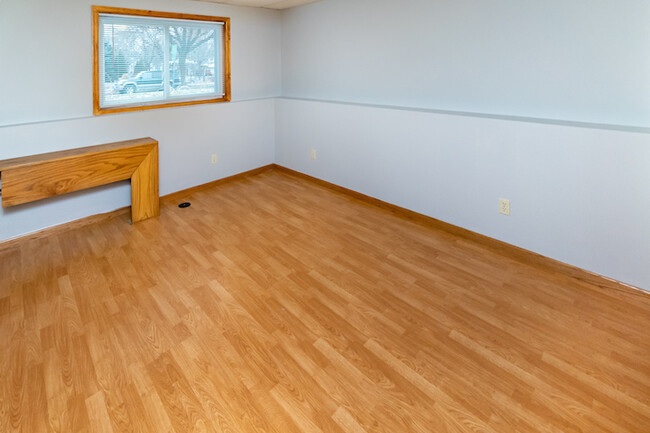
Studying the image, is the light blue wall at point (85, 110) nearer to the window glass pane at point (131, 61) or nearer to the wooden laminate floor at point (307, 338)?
the window glass pane at point (131, 61)

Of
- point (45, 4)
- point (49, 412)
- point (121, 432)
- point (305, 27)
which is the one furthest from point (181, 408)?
point (305, 27)

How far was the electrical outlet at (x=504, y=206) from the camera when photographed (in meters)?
2.86

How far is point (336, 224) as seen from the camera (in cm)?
346

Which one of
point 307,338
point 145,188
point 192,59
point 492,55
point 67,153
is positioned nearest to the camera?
point 307,338

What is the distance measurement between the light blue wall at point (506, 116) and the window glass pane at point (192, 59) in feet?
4.21

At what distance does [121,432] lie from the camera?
4.75 feet

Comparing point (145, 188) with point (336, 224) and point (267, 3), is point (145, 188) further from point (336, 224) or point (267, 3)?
point (267, 3)

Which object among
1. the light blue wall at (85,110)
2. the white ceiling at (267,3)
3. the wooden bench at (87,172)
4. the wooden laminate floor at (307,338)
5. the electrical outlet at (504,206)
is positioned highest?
the white ceiling at (267,3)

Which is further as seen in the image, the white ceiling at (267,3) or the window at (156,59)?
the white ceiling at (267,3)

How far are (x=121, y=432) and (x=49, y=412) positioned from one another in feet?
1.20

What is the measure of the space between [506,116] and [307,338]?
2.32 m

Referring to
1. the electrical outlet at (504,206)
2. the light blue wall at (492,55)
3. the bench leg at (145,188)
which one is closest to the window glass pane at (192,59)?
the bench leg at (145,188)

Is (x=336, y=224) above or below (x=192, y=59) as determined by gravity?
below

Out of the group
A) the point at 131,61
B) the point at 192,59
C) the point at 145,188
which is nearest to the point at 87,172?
the point at 145,188
